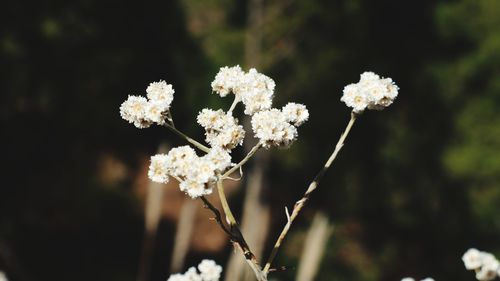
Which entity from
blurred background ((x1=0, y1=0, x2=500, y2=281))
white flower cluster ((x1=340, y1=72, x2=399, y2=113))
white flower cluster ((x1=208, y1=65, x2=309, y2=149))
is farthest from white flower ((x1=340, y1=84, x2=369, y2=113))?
blurred background ((x1=0, y1=0, x2=500, y2=281))

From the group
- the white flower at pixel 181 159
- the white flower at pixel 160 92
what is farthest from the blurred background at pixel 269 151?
the white flower at pixel 181 159

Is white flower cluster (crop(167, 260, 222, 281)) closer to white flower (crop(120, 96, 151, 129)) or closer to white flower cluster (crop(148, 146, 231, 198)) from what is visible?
white flower cluster (crop(148, 146, 231, 198))

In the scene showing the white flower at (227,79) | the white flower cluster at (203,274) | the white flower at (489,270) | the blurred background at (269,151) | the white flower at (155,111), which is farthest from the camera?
the blurred background at (269,151)

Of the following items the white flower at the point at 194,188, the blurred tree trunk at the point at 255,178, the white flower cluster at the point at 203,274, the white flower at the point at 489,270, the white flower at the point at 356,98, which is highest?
the blurred tree trunk at the point at 255,178

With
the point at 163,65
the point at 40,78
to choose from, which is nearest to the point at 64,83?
the point at 40,78

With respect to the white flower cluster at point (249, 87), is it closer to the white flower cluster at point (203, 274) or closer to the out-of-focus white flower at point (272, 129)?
the out-of-focus white flower at point (272, 129)

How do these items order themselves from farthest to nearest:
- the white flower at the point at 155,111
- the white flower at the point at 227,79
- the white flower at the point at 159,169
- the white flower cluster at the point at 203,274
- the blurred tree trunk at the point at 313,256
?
the blurred tree trunk at the point at 313,256 < the white flower at the point at 227,79 < the white flower at the point at 155,111 < the white flower at the point at 159,169 < the white flower cluster at the point at 203,274

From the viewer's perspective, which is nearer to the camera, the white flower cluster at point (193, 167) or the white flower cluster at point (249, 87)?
the white flower cluster at point (193, 167)

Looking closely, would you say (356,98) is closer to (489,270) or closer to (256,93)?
(256,93)
